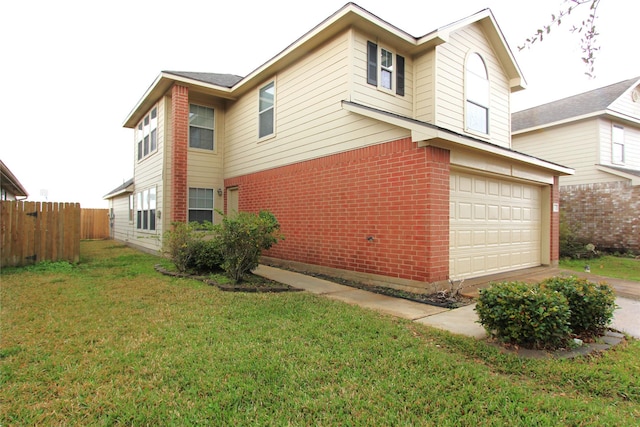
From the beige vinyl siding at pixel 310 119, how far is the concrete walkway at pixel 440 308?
10.2ft

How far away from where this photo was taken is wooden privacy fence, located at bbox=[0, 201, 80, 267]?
8812mm

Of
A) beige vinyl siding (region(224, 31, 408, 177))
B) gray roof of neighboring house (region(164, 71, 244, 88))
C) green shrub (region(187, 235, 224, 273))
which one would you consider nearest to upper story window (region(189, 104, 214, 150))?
gray roof of neighboring house (region(164, 71, 244, 88))

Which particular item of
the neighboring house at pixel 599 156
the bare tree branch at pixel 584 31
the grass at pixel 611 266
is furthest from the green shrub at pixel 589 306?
the neighboring house at pixel 599 156

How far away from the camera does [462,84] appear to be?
910 cm

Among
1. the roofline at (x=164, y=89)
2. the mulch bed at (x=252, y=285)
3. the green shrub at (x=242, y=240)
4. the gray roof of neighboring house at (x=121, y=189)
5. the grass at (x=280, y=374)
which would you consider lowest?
the grass at (x=280, y=374)

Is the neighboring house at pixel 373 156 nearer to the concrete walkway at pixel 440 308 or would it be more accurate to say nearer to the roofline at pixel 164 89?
the roofline at pixel 164 89

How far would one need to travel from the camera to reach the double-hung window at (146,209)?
40.4 ft

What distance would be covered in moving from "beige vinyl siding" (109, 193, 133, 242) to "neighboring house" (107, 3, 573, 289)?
5104 millimetres

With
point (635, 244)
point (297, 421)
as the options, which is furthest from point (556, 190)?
point (297, 421)

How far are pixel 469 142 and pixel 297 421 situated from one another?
5725mm

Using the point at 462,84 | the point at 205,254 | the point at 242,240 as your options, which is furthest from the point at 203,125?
the point at 462,84

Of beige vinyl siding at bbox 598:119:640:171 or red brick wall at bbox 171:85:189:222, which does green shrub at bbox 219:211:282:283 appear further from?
beige vinyl siding at bbox 598:119:640:171

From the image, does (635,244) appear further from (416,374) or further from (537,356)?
(416,374)

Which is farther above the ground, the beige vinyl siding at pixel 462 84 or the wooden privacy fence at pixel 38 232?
the beige vinyl siding at pixel 462 84
